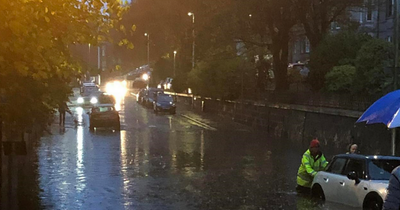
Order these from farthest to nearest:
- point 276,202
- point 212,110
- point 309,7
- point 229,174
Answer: point 212,110
point 309,7
point 229,174
point 276,202

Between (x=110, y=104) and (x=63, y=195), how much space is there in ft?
71.0

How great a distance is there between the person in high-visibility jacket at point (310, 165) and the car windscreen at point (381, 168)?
6.59 feet

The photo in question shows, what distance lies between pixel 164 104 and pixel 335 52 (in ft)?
70.4

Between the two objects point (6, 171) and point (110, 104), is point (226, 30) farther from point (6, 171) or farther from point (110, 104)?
point (6, 171)

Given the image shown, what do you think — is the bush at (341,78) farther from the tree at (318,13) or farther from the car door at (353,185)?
the car door at (353,185)

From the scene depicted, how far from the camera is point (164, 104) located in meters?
50.1

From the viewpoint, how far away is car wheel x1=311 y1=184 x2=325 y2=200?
515 inches

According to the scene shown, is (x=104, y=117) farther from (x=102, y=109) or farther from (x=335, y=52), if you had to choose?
(x=335, y=52)

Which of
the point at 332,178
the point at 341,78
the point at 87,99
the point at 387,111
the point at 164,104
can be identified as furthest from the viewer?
the point at 87,99

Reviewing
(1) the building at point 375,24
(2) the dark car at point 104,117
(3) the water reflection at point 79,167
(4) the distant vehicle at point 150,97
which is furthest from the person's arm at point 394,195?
(4) the distant vehicle at point 150,97

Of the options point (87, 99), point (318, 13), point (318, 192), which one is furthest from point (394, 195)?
point (87, 99)

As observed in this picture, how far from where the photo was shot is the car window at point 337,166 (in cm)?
1249

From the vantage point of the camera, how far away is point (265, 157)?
78.6 feet

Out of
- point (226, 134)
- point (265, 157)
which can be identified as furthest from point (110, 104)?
point (265, 157)
